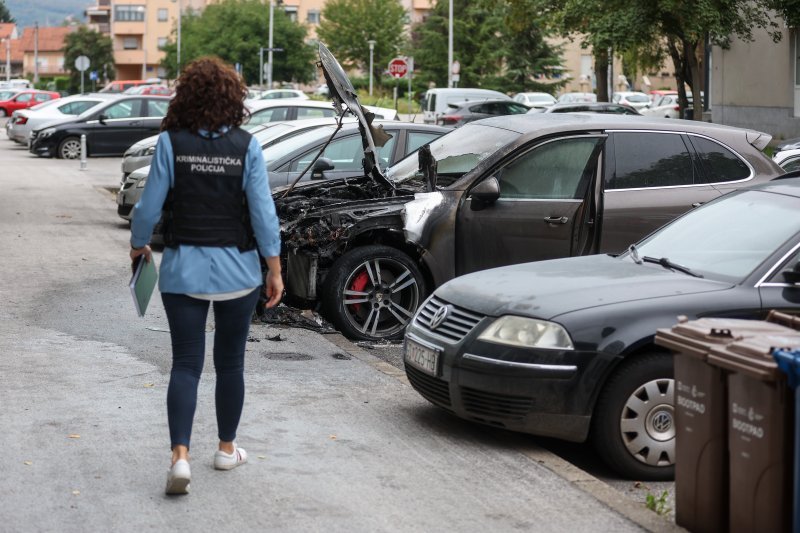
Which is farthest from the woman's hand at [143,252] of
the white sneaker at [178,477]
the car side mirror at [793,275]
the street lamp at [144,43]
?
the street lamp at [144,43]

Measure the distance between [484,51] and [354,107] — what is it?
64.0 meters

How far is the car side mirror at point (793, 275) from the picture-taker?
5.93 metres

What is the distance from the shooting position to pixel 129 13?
131 meters

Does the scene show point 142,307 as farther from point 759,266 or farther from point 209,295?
point 759,266

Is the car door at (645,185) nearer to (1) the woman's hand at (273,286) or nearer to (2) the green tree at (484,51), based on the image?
(1) the woman's hand at (273,286)

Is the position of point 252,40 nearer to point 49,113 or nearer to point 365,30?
point 365,30

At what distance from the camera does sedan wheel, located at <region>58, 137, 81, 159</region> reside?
31.9 meters

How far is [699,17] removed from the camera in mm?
30625

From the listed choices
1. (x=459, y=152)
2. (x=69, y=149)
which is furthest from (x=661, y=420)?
(x=69, y=149)

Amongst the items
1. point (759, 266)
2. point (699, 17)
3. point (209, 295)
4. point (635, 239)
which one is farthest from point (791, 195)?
point (699, 17)

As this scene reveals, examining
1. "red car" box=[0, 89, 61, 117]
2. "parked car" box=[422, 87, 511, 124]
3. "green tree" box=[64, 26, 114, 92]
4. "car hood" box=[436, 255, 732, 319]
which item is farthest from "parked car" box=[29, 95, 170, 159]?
"green tree" box=[64, 26, 114, 92]

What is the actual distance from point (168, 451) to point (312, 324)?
12.2ft

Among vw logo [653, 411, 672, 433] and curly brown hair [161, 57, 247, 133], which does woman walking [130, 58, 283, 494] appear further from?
vw logo [653, 411, 672, 433]

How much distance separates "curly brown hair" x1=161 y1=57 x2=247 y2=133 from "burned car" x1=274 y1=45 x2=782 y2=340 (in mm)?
3996
